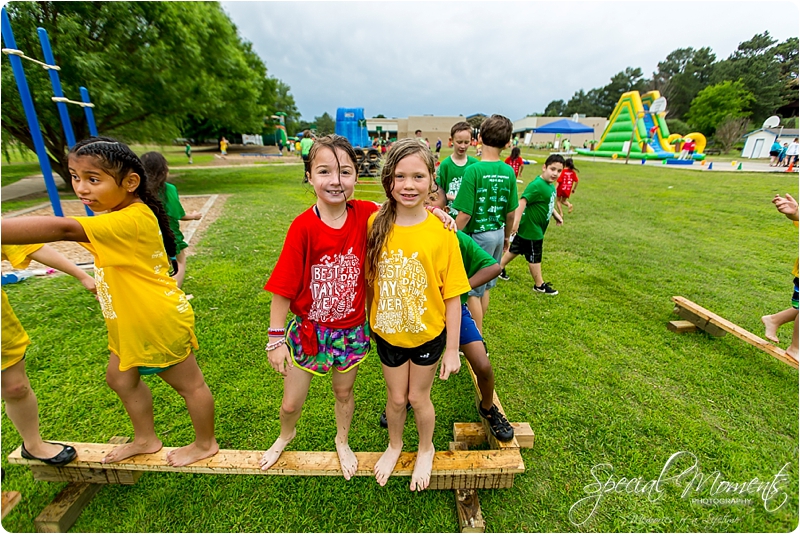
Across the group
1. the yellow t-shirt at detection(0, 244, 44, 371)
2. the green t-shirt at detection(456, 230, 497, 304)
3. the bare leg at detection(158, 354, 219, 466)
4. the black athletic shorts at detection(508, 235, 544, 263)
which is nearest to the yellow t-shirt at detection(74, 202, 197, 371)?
the bare leg at detection(158, 354, 219, 466)

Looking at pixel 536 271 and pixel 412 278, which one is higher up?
pixel 412 278

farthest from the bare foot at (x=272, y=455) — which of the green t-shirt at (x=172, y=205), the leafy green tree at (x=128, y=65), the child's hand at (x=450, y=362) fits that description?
the leafy green tree at (x=128, y=65)

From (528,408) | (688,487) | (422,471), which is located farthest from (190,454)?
(688,487)

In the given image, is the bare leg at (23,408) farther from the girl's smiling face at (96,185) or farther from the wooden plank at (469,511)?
the wooden plank at (469,511)

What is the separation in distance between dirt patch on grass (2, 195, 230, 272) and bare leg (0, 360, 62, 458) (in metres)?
3.41

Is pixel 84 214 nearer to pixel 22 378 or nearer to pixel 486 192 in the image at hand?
pixel 22 378

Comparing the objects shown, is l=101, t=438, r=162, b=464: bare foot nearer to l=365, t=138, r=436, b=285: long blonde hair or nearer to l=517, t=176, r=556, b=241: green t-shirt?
l=365, t=138, r=436, b=285: long blonde hair

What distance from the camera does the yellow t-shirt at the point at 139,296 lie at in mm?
1625

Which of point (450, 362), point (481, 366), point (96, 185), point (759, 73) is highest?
point (759, 73)

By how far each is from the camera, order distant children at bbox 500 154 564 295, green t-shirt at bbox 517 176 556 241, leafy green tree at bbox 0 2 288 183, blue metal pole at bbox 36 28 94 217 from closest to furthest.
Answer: blue metal pole at bbox 36 28 94 217
distant children at bbox 500 154 564 295
green t-shirt at bbox 517 176 556 241
leafy green tree at bbox 0 2 288 183

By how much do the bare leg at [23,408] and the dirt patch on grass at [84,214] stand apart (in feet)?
11.2

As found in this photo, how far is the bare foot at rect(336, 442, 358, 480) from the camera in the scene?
6.79 ft

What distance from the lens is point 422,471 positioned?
208 centimetres

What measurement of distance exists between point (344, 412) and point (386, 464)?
1.28ft
